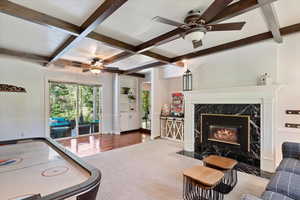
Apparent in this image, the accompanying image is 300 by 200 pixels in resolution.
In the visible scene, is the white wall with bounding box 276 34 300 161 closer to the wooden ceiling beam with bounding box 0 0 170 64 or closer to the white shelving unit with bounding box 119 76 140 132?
the wooden ceiling beam with bounding box 0 0 170 64

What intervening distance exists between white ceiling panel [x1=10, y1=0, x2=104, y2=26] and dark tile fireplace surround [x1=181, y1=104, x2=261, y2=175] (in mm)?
3397

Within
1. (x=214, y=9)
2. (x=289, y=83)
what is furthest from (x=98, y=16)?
(x=289, y=83)

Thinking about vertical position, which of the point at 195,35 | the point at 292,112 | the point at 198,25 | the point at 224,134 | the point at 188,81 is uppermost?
the point at 198,25

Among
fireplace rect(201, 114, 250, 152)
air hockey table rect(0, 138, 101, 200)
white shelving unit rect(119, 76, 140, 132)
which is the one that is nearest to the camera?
air hockey table rect(0, 138, 101, 200)

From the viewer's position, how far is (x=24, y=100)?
15.6ft

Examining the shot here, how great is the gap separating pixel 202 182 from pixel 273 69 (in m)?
2.85

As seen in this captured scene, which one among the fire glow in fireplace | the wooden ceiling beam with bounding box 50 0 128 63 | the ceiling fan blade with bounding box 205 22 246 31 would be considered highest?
the wooden ceiling beam with bounding box 50 0 128 63

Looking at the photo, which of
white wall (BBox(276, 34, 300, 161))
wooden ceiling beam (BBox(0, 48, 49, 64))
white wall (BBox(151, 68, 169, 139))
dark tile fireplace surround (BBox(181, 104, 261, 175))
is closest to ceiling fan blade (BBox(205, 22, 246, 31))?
white wall (BBox(276, 34, 300, 161))

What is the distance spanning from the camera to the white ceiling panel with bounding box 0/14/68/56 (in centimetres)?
266

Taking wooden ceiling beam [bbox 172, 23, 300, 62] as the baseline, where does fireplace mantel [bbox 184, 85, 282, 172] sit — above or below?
below

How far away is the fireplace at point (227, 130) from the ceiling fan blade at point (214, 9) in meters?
2.47

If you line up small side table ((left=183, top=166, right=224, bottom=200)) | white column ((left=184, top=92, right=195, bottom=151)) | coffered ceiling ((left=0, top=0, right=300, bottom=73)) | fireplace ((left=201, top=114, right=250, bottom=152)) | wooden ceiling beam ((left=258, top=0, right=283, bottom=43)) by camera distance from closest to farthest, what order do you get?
small side table ((left=183, top=166, right=224, bottom=200)) < wooden ceiling beam ((left=258, top=0, right=283, bottom=43)) < coffered ceiling ((left=0, top=0, right=300, bottom=73)) < fireplace ((left=201, top=114, right=250, bottom=152)) < white column ((left=184, top=92, right=195, bottom=151))

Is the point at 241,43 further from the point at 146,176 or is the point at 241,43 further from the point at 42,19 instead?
the point at 42,19

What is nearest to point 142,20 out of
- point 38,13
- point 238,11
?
point 238,11
